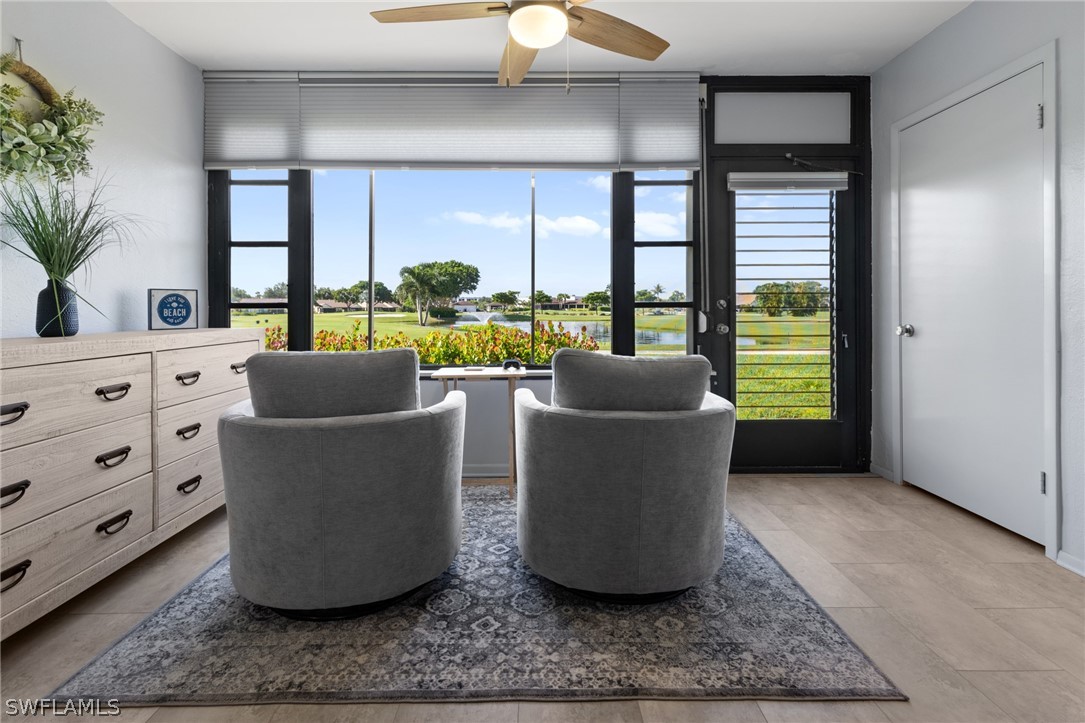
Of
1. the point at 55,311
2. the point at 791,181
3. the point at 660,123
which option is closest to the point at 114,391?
the point at 55,311

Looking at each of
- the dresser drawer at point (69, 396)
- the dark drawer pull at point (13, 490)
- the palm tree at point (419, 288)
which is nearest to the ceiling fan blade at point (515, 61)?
the palm tree at point (419, 288)

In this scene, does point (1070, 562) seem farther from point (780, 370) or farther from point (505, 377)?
point (505, 377)

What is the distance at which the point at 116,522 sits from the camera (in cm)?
218

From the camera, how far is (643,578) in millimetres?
1953

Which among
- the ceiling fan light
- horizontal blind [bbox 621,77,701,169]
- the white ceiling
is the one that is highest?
the white ceiling

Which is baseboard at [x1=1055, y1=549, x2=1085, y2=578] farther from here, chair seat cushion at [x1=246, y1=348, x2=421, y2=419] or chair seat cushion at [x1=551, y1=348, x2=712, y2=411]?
chair seat cushion at [x1=246, y1=348, x2=421, y2=419]

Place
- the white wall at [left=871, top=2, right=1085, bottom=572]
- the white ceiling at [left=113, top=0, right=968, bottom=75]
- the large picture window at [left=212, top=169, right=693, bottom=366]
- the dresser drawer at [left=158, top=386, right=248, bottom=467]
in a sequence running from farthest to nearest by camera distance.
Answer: the large picture window at [left=212, top=169, right=693, bottom=366] < the white ceiling at [left=113, top=0, right=968, bottom=75] < the dresser drawer at [left=158, top=386, right=248, bottom=467] < the white wall at [left=871, top=2, right=1085, bottom=572]

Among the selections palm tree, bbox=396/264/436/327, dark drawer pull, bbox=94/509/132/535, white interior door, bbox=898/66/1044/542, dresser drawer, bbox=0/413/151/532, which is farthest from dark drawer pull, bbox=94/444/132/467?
white interior door, bbox=898/66/1044/542

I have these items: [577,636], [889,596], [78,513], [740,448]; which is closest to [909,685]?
[889,596]

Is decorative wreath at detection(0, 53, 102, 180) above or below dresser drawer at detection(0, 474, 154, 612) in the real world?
above

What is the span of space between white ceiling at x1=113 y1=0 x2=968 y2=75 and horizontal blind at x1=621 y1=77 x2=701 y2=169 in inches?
5.0

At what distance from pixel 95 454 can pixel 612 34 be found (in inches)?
104

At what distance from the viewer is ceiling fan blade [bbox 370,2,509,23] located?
2.12 meters

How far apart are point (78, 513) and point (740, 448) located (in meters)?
3.65
